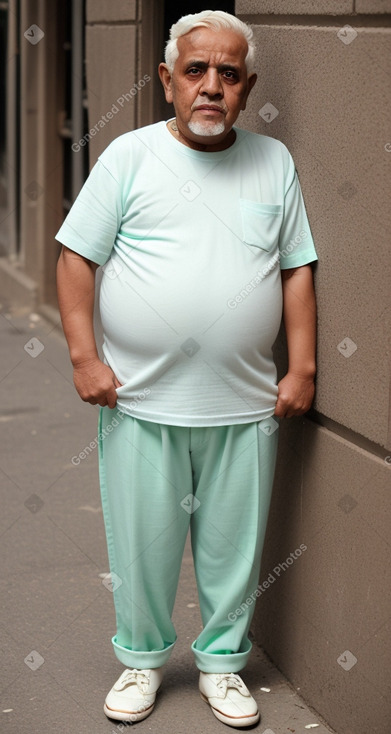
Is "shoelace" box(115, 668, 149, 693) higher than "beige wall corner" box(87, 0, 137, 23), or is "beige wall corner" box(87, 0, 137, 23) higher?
"beige wall corner" box(87, 0, 137, 23)

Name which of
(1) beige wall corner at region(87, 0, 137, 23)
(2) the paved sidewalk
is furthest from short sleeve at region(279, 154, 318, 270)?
(1) beige wall corner at region(87, 0, 137, 23)

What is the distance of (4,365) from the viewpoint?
7.92 metres

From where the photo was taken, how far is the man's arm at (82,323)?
10.8ft

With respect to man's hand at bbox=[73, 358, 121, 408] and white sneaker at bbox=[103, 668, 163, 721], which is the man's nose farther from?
white sneaker at bbox=[103, 668, 163, 721]

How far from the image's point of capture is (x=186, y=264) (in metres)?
3.18

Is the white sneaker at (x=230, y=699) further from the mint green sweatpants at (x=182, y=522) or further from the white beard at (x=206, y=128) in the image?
the white beard at (x=206, y=128)

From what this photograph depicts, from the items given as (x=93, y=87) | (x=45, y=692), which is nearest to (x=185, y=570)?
(x=45, y=692)

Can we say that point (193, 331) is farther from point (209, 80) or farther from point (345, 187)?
point (209, 80)

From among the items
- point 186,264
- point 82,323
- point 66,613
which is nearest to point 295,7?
point 186,264

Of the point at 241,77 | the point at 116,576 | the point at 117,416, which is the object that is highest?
the point at 241,77

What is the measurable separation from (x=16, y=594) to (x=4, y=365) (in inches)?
144

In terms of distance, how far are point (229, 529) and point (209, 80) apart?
131cm

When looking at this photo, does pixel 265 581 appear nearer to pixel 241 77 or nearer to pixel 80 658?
pixel 80 658

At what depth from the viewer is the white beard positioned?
315 cm
